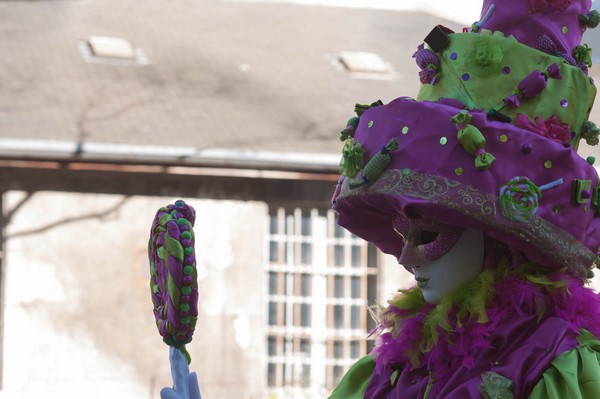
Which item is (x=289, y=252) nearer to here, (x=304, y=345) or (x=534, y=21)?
(x=304, y=345)

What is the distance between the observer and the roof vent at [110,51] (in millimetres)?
13133

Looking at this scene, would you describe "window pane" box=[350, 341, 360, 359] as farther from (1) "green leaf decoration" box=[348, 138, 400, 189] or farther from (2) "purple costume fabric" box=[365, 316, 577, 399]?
(1) "green leaf decoration" box=[348, 138, 400, 189]

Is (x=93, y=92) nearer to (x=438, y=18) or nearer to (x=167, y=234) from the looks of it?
(x=438, y=18)

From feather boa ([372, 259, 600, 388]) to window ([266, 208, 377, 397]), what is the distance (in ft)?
29.9

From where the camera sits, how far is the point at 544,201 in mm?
3352

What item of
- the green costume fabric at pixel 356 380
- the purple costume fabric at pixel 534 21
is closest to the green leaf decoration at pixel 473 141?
the purple costume fabric at pixel 534 21

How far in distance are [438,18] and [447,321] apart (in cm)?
1204

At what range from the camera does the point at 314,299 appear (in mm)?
12875

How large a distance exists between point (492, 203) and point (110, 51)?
404 inches

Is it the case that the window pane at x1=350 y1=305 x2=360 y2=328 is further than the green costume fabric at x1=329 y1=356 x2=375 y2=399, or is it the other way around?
the window pane at x1=350 y1=305 x2=360 y2=328

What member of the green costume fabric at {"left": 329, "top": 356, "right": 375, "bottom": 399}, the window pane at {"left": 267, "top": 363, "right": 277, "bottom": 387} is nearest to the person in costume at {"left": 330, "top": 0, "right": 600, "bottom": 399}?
the green costume fabric at {"left": 329, "top": 356, "right": 375, "bottom": 399}

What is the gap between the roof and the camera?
12086 millimetres

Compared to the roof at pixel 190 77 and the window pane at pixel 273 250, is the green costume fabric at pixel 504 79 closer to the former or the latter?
the roof at pixel 190 77

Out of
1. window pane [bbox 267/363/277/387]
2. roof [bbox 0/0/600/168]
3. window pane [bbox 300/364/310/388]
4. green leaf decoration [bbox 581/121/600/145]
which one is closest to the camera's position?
green leaf decoration [bbox 581/121/600/145]
